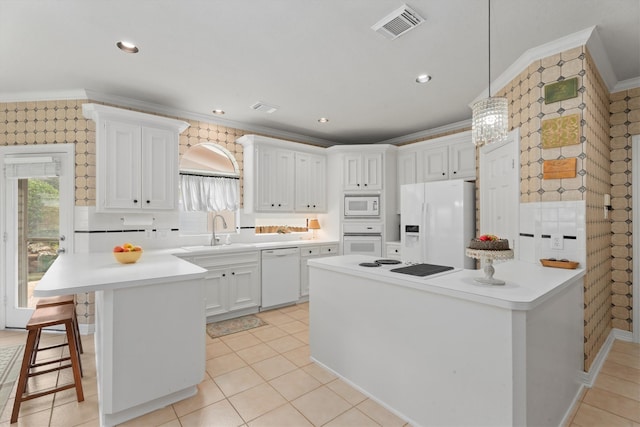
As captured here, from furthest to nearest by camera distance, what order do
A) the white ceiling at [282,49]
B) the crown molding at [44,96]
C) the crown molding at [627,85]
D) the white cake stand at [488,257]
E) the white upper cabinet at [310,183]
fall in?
the white upper cabinet at [310,183] → the crown molding at [44,96] → the crown molding at [627,85] → the white ceiling at [282,49] → the white cake stand at [488,257]

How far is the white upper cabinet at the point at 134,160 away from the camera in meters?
3.09

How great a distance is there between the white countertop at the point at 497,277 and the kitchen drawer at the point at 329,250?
6.94 feet

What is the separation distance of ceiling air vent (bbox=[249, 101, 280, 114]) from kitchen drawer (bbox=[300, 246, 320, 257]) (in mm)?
1911

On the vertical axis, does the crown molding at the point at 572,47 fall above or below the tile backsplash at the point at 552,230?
above

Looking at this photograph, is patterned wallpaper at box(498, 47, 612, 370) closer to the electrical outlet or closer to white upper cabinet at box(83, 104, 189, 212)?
the electrical outlet

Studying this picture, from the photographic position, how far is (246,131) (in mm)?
4477

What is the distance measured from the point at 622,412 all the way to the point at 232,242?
13.1 feet

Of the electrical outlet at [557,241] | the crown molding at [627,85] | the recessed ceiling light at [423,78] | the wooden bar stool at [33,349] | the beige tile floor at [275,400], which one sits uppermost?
the recessed ceiling light at [423,78]

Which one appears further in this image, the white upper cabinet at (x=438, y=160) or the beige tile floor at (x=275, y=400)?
the white upper cabinet at (x=438, y=160)

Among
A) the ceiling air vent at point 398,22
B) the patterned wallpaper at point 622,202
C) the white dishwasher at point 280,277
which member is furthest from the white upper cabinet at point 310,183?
the patterned wallpaper at point 622,202

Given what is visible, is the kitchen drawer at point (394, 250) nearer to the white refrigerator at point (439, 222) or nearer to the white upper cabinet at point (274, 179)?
the white refrigerator at point (439, 222)

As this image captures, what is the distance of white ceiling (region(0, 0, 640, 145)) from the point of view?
1.99m

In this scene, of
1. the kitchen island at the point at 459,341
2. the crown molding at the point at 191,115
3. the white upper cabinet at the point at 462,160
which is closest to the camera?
the kitchen island at the point at 459,341

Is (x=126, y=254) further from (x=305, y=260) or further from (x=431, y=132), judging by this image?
(x=431, y=132)
